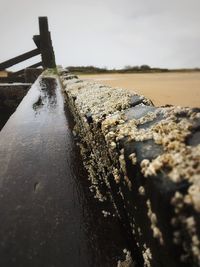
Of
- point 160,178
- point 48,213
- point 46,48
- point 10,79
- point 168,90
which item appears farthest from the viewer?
point 10,79

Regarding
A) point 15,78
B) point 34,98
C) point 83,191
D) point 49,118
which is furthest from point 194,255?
point 15,78

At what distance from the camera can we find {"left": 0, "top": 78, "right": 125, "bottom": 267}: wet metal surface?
887mm

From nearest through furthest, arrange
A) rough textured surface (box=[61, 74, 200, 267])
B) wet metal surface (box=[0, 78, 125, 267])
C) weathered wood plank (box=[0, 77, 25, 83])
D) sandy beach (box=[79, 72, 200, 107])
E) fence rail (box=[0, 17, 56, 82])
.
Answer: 1. rough textured surface (box=[61, 74, 200, 267])
2. wet metal surface (box=[0, 78, 125, 267])
3. sandy beach (box=[79, 72, 200, 107])
4. fence rail (box=[0, 17, 56, 82])
5. weathered wood plank (box=[0, 77, 25, 83])

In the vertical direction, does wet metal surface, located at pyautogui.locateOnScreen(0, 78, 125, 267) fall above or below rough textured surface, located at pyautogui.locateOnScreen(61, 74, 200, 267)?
below

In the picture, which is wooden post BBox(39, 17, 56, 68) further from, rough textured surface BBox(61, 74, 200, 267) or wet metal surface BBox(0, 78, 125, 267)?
rough textured surface BBox(61, 74, 200, 267)

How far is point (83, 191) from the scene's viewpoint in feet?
4.03

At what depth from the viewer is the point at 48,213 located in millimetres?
1065

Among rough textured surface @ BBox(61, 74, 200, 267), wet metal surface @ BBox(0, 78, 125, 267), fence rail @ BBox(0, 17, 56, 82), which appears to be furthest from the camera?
fence rail @ BBox(0, 17, 56, 82)

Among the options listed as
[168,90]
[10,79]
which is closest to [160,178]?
[168,90]

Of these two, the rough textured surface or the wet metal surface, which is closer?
the rough textured surface

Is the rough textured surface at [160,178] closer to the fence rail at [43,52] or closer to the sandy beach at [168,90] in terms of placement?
the sandy beach at [168,90]

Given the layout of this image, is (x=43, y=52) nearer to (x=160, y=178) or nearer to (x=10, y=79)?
(x=10, y=79)

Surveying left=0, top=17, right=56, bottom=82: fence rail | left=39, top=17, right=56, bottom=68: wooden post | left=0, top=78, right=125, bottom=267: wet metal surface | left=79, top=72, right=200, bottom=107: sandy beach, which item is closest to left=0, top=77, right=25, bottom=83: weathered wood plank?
left=0, top=17, right=56, bottom=82: fence rail

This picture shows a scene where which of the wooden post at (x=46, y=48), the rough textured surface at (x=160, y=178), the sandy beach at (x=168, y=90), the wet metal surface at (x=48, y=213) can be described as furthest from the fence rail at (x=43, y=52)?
the rough textured surface at (x=160, y=178)
